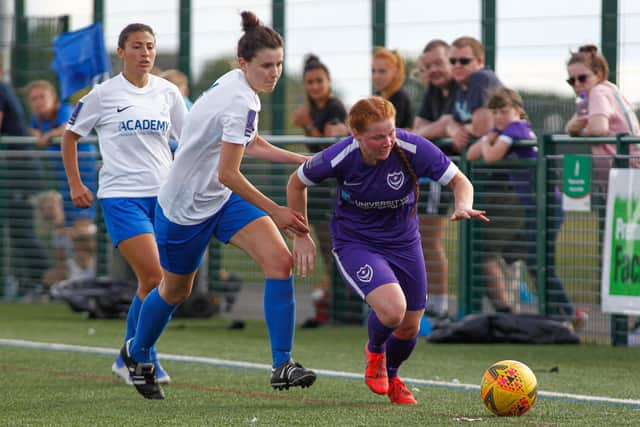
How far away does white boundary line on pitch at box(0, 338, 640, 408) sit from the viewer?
7.12 metres

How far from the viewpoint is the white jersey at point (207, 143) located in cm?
650

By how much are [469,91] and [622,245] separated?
1.90 m

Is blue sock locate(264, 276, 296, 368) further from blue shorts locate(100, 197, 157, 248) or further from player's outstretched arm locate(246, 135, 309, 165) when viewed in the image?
blue shorts locate(100, 197, 157, 248)

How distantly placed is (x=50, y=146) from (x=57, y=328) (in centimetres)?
293

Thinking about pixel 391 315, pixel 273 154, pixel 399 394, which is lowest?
pixel 399 394

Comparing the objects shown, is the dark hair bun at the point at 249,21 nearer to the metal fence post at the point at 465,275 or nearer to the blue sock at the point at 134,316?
the blue sock at the point at 134,316

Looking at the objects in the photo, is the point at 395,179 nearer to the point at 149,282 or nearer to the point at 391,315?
the point at 391,315

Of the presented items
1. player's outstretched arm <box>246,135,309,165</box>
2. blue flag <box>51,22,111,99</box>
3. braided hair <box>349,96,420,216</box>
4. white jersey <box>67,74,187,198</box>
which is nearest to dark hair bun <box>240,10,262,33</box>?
braided hair <box>349,96,420,216</box>

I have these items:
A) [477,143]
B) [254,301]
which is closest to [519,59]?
[477,143]

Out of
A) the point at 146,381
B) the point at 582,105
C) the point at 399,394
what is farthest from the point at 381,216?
the point at 582,105

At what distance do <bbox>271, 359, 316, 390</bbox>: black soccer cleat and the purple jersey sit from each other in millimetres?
792

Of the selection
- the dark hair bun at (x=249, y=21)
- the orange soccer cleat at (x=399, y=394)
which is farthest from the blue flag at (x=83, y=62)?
the orange soccer cleat at (x=399, y=394)

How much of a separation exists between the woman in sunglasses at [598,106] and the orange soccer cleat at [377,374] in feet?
11.9

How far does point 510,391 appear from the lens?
6.30m
